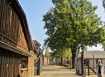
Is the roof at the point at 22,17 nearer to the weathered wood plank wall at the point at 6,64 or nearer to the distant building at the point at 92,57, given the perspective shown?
the weathered wood plank wall at the point at 6,64

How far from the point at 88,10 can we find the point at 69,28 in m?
7.35

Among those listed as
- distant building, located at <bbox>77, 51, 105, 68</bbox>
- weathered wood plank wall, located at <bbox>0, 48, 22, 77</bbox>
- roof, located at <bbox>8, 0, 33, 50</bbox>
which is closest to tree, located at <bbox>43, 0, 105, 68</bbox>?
distant building, located at <bbox>77, 51, 105, 68</bbox>

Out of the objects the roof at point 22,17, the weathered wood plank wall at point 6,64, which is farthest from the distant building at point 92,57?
the weathered wood plank wall at point 6,64

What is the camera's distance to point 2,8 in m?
11.3

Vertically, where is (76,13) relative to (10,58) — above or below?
above

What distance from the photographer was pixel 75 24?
57906 millimetres

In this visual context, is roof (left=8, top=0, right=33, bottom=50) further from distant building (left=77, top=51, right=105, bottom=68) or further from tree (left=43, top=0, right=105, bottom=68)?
distant building (left=77, top=51, right=105, bottom=68)

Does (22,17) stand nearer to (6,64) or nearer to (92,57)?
(6,64)

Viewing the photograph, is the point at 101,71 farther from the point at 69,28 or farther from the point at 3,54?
the point at 69,28

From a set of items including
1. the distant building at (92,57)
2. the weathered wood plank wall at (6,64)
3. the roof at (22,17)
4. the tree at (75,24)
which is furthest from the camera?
the distant building at (92,57)

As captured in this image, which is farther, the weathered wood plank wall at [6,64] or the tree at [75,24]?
the tree at [75,24]

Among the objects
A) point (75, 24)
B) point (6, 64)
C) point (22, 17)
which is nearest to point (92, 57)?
point (75, 24)

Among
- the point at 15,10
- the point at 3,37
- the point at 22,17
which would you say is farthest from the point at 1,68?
the point at 22,17

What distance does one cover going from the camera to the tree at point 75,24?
56.9 metres
